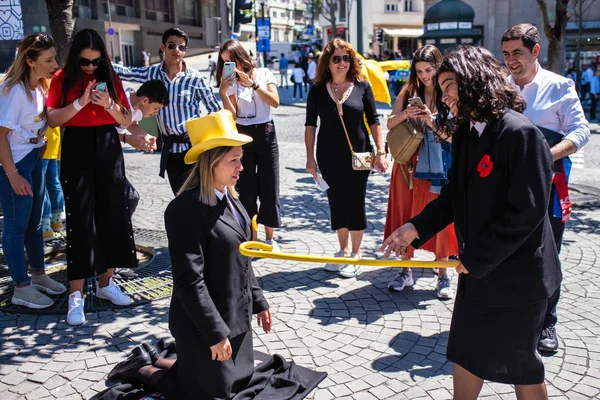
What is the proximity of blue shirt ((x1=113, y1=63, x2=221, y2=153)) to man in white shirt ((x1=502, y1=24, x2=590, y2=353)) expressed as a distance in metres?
2.40

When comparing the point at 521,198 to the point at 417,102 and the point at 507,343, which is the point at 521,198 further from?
the point at 417,102

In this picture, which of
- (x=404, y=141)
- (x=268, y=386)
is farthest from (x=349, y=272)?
(x=268, y=386)

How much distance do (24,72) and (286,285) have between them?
272 cm

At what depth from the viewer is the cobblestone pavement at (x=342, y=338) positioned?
362 centimetres

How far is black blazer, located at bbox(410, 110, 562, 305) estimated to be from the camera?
8.14 ft

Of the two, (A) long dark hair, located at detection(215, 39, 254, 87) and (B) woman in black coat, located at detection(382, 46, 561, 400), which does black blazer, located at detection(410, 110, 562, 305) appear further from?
(A) long dark hair, located at detection(215, 39, 254, 87)

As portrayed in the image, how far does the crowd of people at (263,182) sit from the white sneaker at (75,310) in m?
0.01

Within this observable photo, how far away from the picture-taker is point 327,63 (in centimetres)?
544

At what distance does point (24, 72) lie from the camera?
4344 millimetres

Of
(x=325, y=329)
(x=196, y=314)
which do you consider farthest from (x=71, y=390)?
(x=325, y=329)

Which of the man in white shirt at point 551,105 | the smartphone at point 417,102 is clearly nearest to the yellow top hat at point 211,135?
the smartphone at point 417,102

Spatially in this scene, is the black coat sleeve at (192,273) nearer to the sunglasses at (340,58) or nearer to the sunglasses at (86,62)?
the sunglasses at (86,62)

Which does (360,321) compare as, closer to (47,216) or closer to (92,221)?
(92,221)

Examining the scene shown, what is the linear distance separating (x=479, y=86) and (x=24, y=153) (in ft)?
11.2
